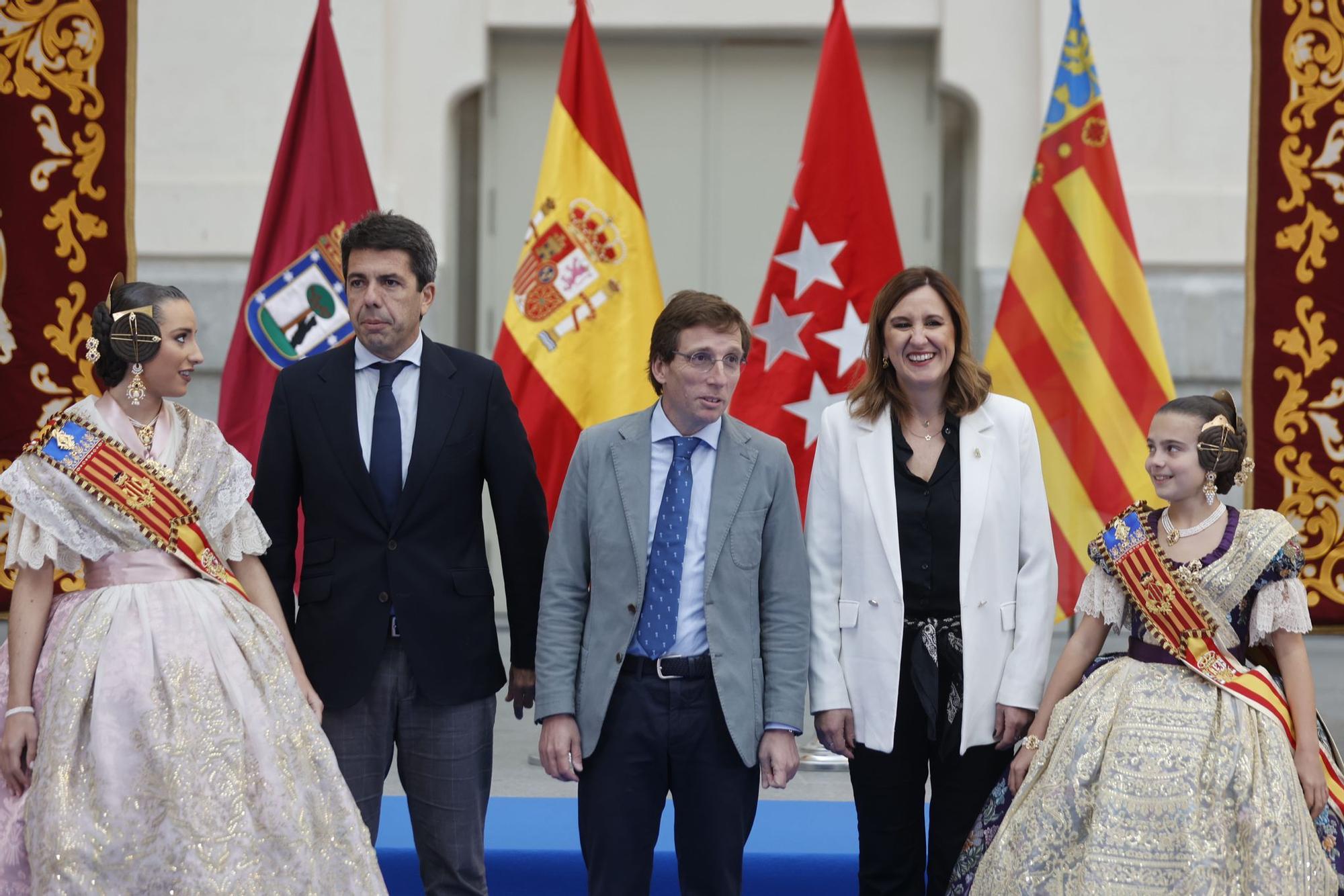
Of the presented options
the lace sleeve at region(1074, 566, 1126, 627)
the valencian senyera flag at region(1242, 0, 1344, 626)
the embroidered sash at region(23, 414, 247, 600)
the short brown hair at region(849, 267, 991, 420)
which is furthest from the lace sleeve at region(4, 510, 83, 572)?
the valencian senyera flag at region(1242, 0, 1344, 626)

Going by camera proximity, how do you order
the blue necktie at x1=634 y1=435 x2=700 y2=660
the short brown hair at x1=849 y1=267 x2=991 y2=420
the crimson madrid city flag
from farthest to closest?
the crimson madrid city flag, the short brown hair at x1=849 y1=267 x2=991 y2=420, the blue necktie at x1=634 y1=435 x2=700 y2=660

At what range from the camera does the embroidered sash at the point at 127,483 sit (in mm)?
2512

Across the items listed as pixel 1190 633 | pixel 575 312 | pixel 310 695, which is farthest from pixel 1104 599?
pixel 575 312

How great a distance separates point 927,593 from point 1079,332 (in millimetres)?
2050

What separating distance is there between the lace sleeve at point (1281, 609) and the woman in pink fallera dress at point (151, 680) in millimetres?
1713

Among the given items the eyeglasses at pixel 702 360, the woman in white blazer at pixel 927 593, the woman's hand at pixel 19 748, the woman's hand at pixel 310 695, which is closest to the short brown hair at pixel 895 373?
the woman in white blazer at pixel 927 593

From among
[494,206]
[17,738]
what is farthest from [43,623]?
[494,206]

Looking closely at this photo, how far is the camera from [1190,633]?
2.71 metres

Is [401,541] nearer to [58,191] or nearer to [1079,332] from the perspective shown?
[58,191]

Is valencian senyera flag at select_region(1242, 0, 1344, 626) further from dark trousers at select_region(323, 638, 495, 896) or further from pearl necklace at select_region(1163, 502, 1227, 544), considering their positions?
dark trousers at select_region(323, 638, 495, 896)

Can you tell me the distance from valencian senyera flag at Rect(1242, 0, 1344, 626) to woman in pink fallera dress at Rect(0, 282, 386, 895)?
9.37 feet

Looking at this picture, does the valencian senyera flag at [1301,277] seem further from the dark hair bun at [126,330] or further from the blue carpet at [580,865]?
the dark hair bun at [126,330]

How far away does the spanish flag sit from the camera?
4484 millimetres

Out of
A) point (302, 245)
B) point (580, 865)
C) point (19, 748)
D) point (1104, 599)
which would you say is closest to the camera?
point (19, 748)
